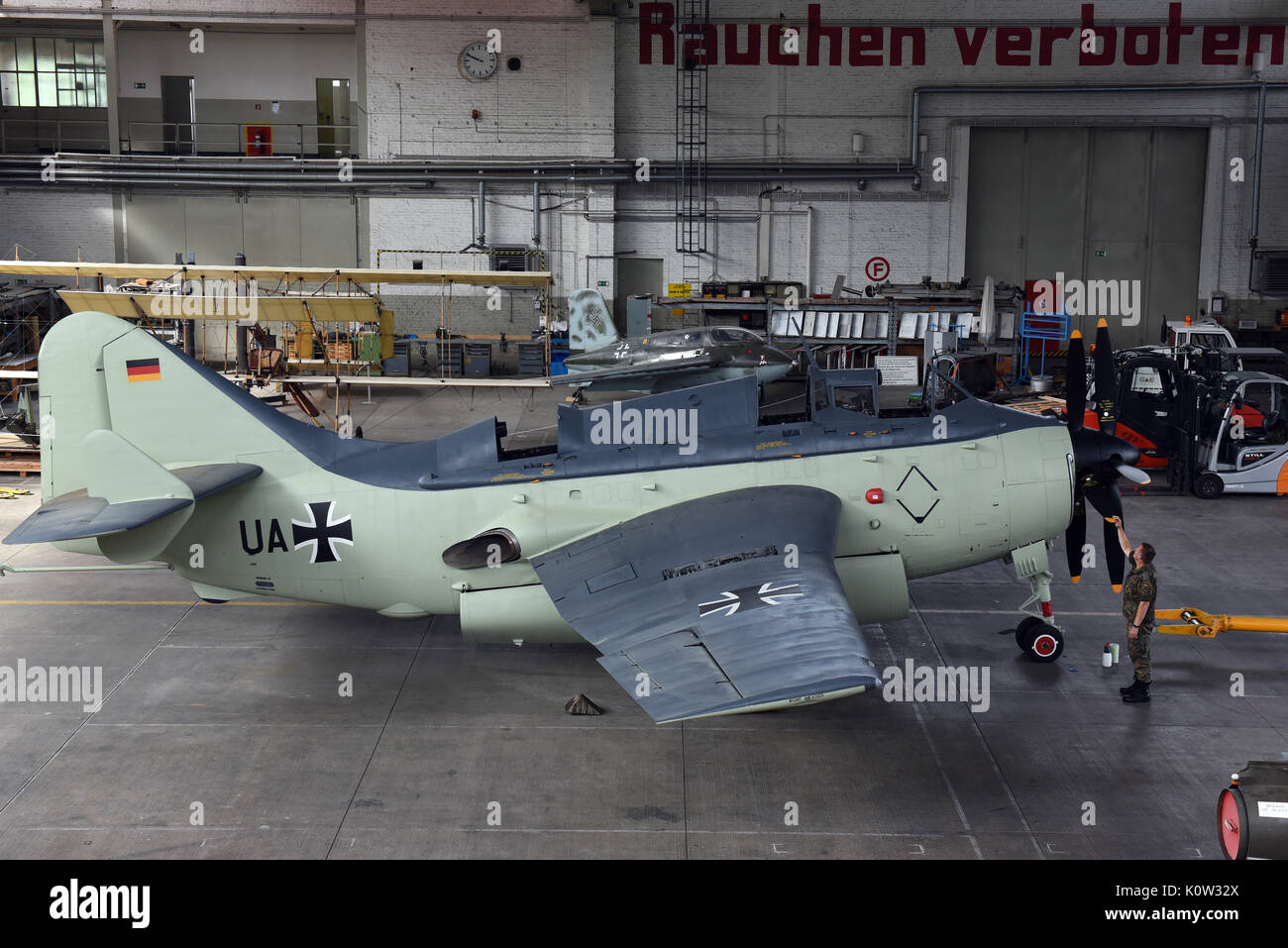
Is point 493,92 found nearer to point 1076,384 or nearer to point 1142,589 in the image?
point 1076,384

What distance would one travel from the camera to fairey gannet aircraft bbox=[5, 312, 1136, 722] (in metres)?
11.7

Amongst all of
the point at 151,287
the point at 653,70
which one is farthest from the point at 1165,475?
the point at 151,287

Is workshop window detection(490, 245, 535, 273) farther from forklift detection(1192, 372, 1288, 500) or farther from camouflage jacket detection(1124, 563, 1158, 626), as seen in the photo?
camouflage jacket detection(1124, 563, 1158, 626)

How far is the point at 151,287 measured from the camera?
98.0 ft

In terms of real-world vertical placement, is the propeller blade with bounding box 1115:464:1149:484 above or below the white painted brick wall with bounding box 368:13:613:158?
below

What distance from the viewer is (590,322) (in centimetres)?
3023

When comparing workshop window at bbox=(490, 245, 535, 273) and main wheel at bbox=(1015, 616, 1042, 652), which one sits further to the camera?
workshop window at bbox=(490, 245, 535, 273)

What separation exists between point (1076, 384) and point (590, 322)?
59.8ft

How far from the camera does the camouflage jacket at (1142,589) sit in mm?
11969

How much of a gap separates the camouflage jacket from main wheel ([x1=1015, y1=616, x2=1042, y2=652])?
1.22 meters

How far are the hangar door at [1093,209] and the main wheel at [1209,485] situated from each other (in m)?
14.5

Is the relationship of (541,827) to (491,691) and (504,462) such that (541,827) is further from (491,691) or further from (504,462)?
(504,462)
